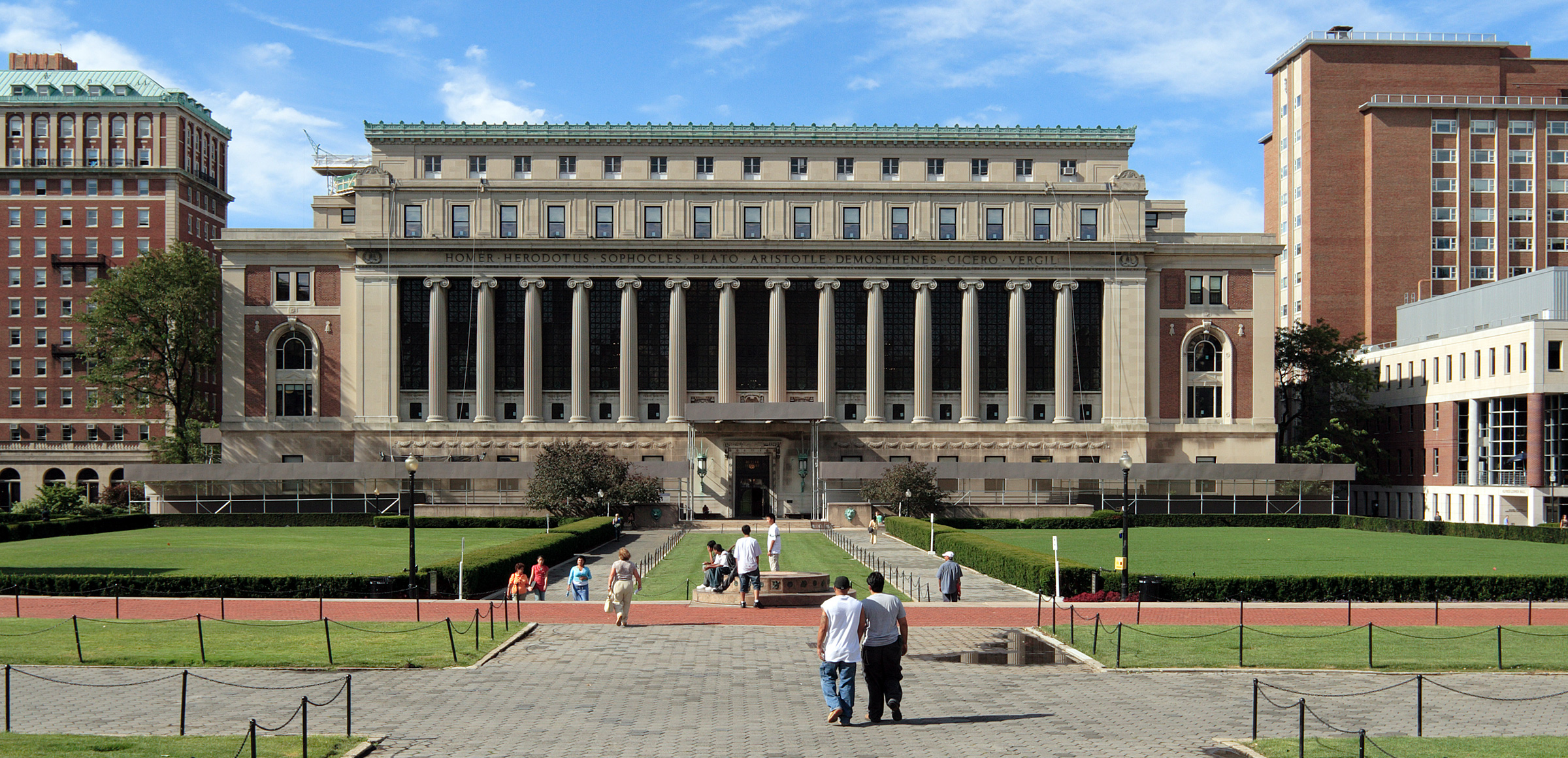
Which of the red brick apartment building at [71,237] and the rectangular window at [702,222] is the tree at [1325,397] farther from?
the red brick apartment building at [71,237]

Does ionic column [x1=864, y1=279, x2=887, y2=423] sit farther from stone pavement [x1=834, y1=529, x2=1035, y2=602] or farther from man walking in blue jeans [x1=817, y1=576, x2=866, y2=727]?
man walking in blue jeans [x1=817, y1=576, x2=866, y2=727]

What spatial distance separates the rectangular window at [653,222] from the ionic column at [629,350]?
3.47 metres

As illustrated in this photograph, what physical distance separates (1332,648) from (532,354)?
71261mm

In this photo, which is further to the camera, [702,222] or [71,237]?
[71,237]

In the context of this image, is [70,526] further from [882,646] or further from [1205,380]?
[1205,380]

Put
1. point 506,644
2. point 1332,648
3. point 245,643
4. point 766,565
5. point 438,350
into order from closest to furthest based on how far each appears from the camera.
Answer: point 245,643 < point 506,644 < point 1332,648 < point 766,565 < point 438,350

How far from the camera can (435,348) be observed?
92.8 metres

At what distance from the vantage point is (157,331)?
101000mm

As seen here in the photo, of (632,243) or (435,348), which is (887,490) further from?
(435,348)

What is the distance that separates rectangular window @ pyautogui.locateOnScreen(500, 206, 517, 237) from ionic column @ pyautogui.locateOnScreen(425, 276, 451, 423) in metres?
5.50

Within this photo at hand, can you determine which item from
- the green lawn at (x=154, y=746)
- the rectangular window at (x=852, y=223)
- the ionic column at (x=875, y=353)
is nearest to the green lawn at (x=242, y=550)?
the green lawn at (x=154, y=746)

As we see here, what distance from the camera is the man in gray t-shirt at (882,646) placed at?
19.4m

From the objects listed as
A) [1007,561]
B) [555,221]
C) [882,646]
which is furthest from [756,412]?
[882,646]

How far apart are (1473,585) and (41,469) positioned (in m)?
117
